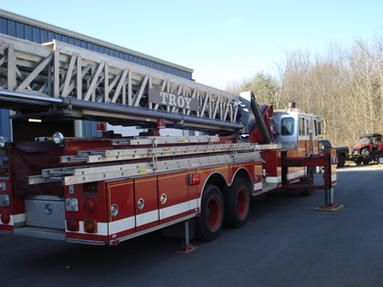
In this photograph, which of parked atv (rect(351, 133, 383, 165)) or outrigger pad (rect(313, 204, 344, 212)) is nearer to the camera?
outrigger pad (rect(313, 204, 344, 212))

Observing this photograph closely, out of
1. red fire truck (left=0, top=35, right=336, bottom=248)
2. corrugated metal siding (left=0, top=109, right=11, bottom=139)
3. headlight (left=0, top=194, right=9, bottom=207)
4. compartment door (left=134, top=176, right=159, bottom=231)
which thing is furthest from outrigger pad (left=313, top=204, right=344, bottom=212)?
corrugated metal siding (left=0, top=109, right=11, bottom=139)

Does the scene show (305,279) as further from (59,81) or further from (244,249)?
(59,81)

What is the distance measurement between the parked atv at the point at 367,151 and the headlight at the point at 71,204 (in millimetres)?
21993

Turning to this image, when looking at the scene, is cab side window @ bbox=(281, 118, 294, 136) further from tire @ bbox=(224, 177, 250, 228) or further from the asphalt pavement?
tire @ bbox=(224, 177, 250, 228)

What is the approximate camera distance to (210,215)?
22.4 ft

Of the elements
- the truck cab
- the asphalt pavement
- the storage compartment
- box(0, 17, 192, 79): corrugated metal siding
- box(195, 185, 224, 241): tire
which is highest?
box(0, 17, 192, 79): corrugated metal siding

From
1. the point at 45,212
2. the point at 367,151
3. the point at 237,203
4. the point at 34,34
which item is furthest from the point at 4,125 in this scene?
the point at 367,151

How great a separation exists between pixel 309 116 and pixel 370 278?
702 centimetres

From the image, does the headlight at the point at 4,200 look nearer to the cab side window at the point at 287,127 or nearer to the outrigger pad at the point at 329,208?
the outrigger pad at the point at 329,208

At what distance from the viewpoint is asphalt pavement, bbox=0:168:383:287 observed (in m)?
4.83

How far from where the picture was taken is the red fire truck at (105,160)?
452 centimetres

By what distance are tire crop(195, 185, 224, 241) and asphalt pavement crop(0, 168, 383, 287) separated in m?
0.16

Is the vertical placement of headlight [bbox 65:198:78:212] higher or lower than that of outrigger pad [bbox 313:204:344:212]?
higher

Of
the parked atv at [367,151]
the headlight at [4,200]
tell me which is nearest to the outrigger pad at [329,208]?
the headlight at [4,200]
